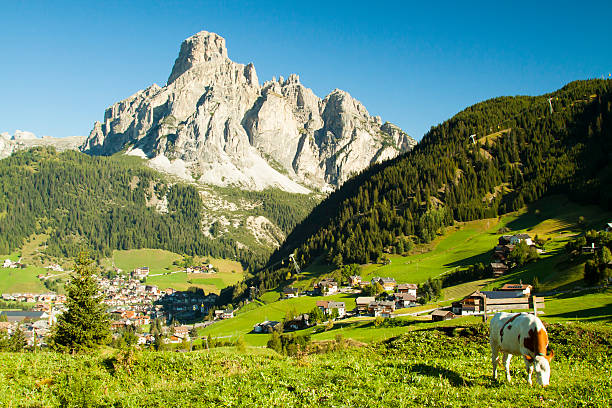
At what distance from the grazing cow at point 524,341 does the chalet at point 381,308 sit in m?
79.7

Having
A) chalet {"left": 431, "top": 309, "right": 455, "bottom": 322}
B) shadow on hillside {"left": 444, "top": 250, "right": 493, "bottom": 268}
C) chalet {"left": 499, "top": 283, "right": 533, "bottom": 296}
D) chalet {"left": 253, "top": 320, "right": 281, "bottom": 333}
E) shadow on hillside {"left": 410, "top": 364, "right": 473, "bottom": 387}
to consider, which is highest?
shadow on hillside {"left": 410, "top": 364, "right": 473, "bottom": 387}

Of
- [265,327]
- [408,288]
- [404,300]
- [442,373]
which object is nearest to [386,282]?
[408,288]

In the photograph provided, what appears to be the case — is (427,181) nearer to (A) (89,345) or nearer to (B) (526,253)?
(B) (526,253)

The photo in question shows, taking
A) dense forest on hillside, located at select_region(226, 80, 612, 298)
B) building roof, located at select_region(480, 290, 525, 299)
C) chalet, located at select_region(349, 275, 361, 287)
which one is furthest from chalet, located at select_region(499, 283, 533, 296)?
dense forest on hillside, located at select_region(226, 80, 612, 298)

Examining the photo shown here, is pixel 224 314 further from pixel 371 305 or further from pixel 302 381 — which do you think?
pixel 302 381

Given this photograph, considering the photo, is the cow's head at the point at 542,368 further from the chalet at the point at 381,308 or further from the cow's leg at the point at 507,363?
the chalet at the point at 381,308

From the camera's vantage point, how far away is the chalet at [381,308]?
95975mm

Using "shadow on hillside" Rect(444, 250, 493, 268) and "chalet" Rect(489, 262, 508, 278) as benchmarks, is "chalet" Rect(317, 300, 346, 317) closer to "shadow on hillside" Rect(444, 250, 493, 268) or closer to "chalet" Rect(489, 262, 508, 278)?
"shadow on hillside" Rect(444, 250, 493, 268)

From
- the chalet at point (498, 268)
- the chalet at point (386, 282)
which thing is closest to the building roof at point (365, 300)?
the chalet at point (386, 282)

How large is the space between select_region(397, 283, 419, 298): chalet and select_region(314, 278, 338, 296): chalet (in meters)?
27.9

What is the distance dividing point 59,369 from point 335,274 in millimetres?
135278

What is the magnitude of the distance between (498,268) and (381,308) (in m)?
30.5

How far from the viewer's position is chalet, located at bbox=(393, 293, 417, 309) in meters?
104

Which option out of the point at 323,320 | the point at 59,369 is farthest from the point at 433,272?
the point at 59,369
